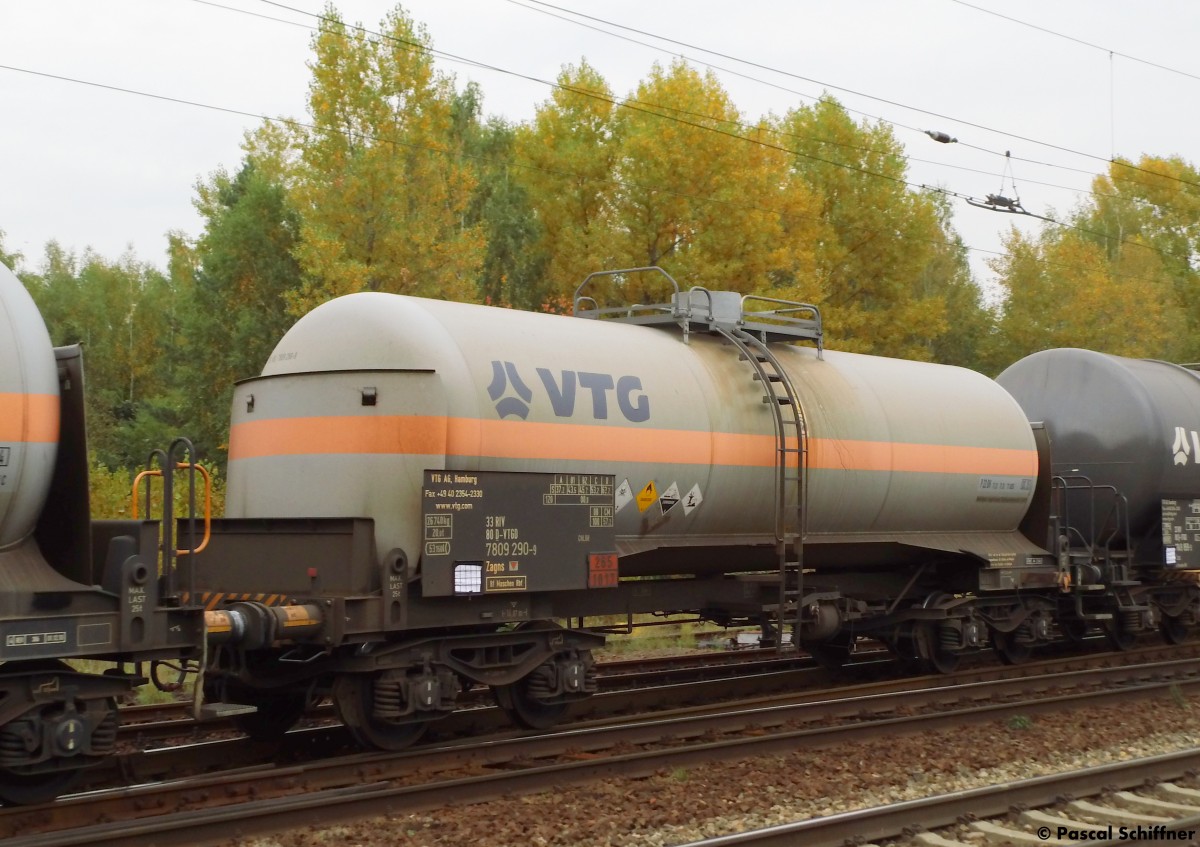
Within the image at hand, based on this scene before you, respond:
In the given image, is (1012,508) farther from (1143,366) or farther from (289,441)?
(289,441)

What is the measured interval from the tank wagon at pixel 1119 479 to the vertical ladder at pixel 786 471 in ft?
17.5

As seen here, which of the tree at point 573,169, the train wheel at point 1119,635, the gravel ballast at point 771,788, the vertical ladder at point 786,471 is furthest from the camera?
the tree at point 573,169

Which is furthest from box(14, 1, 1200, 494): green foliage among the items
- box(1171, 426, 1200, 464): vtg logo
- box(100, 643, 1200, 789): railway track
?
box(1171, 426, 1200, 464): vtg logo

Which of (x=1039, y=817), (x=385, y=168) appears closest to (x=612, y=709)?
(x=1039, y=817)

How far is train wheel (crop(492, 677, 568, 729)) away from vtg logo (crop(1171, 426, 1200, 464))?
10360mm

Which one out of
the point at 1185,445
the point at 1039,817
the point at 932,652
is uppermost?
the point at 1185,445

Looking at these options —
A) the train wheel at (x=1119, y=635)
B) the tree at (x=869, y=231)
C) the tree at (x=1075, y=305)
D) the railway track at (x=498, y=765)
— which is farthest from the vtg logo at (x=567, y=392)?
the tree at (x=1075, y=305)

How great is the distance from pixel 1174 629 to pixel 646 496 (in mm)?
11598

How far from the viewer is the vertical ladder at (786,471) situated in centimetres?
1190

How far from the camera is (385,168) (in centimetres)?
2666

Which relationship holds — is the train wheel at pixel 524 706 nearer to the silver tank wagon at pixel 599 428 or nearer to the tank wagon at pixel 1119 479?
the silver tank wagon at pixel 599 428

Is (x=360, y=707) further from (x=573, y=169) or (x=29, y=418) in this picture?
(x=573, y=169)

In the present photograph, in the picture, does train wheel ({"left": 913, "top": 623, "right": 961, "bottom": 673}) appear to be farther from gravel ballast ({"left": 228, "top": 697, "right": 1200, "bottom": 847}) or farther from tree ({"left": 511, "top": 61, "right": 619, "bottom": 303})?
tree ({"left": 511, "top": 61, "right": 619, "bottom": 303})

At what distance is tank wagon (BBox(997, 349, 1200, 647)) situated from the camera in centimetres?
1634
